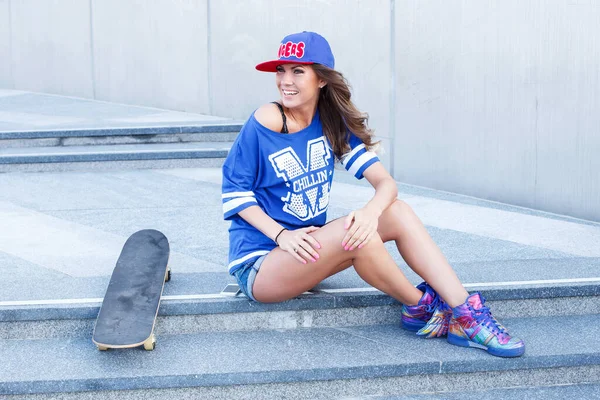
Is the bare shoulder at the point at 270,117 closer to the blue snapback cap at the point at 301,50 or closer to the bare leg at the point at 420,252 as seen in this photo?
the blue snapback cap at the point at 301,50

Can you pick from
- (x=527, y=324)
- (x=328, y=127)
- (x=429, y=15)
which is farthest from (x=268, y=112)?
(x=429, y=15)

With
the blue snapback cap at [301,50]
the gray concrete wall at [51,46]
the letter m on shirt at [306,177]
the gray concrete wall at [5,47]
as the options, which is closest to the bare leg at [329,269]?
the letter m on shirt at [306,177]

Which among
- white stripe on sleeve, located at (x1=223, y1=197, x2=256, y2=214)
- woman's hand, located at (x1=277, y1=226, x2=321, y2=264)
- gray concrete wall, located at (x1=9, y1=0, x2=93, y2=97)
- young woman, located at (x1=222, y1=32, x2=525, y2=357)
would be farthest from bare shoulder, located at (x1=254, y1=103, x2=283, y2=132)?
gray concrete wall, located at (x1=9, y1=0, x2=93, y2=97)

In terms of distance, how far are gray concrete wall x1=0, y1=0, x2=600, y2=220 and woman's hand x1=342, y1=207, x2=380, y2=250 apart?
2547 mm

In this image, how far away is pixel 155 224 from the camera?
16.7 ft

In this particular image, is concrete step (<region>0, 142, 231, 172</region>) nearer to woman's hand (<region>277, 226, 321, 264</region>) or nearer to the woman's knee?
the woman's knee

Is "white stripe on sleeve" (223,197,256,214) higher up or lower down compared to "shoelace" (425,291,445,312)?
higher up

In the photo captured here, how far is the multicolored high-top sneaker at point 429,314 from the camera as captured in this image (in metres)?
3.45

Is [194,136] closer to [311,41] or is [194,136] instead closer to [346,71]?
[346,71]

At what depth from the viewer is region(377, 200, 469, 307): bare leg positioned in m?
3.34

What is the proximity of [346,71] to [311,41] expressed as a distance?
369 cm

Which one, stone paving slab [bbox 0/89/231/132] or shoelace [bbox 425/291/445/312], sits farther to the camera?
stone paving slab [bbox 0/89/231/132]

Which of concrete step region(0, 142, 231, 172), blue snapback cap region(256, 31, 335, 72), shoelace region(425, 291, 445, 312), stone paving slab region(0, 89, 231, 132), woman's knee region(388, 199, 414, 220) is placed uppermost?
blue snapback cap region(256, 31, 335, 72)

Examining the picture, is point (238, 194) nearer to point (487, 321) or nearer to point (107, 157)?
point (487, 321)
